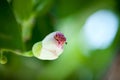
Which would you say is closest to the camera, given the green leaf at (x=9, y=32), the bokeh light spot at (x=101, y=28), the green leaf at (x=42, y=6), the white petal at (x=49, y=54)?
the white petal at (x=49, y=54)

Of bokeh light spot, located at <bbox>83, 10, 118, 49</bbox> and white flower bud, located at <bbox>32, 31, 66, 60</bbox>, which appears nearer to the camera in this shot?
white flower bud, located at <bbox>32, 31, 66, 60</bbox>

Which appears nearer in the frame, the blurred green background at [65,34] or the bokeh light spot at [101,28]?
the blurred green background at [65,34]

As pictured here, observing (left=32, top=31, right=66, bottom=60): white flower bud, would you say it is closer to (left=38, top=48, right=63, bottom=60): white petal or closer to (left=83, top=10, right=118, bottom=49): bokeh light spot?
(left=38, top=48, right=63, bottom=60): white petal

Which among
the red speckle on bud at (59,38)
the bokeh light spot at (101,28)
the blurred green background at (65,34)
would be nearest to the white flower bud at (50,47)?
the red speckle on bud at (59,38)

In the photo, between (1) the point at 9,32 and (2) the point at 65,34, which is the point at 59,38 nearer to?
(1) the point at 9,32

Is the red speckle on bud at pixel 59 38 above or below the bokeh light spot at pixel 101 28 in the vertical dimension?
below

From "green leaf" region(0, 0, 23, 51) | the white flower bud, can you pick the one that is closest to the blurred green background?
"green leaf" region(0, 0, 23, 51)

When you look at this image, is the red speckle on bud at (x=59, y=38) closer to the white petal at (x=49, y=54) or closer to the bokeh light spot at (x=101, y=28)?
the white petal at (x=49, y=54)

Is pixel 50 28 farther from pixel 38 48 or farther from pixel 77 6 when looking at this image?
pixel 38 48
